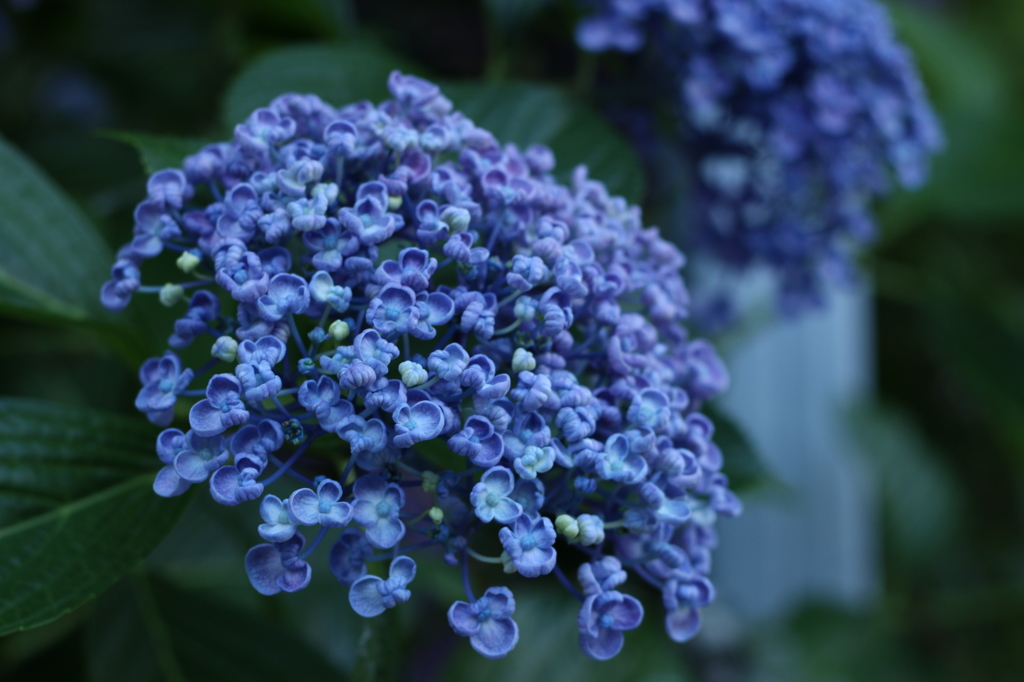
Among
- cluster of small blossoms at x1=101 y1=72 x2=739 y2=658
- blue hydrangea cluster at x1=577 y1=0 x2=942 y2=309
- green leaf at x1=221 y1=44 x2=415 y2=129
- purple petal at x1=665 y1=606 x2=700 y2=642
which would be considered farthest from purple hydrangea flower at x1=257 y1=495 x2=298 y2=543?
blue hydrangea cluster at x1=577 y1=0 x2=942 y2=309

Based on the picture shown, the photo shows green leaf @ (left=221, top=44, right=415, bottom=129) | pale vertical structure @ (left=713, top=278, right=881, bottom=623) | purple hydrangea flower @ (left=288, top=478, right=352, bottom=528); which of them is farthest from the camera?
pale vertical structure @ (left=713, top=278, right=881, bottom=623)

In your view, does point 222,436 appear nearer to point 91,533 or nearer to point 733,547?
point 91,533

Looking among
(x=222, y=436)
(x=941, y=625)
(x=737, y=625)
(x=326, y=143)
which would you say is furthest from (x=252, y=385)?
(x=941, y=625)

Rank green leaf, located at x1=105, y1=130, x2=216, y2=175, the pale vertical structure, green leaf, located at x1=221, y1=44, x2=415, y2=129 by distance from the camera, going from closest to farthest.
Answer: green leaf, located at x1=105, y1=130, x2=216, y2=175 < green leaf, located at x1=221, y1=44, x2=415, y2=129 < the pale vertical structure

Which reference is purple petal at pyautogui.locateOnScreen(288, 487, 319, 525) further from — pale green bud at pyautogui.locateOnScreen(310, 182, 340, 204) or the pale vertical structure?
the pale vertical structure

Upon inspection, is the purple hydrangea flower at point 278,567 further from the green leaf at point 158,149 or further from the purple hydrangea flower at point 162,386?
the green leaf at point 158,149

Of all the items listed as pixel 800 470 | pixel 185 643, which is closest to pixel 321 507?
pixel 185 643
